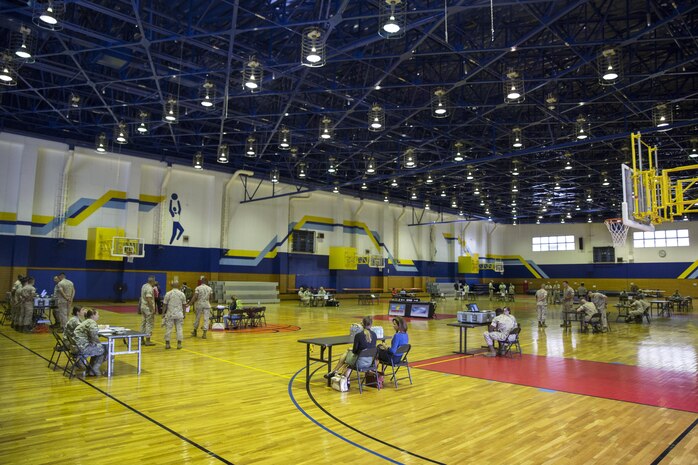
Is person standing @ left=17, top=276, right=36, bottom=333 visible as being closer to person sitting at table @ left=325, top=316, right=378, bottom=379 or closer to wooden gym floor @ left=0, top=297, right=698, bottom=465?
wooden gym floor @ left=0, top=297, right=698, bottom=465

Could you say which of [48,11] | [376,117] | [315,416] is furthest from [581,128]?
[48,11]

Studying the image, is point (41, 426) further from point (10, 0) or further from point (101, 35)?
point (10, 0)

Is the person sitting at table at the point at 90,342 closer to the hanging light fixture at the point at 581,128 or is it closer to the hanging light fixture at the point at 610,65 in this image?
the hanging light fixture at the point at 610,65

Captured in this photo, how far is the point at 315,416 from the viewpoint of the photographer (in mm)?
5500

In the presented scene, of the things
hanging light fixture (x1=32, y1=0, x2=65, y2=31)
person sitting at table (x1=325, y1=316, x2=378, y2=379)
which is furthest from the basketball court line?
hanging light fixture (x1=32, y1=0, x2=65, y2=31)

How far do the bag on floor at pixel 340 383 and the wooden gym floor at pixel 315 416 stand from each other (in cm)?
15

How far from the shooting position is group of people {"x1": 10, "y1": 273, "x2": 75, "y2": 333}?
11.7 meters

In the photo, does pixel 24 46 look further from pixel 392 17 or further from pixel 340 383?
pixel 340 383

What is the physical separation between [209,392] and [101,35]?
1010 centimetres

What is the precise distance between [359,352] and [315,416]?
1.42m

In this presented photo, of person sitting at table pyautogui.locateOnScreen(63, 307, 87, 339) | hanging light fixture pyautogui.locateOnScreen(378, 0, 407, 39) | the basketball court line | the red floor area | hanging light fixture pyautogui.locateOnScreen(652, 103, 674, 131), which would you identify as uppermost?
hanging light fixture pyautogui.locateOnScreen(652, 103, 674, 131)

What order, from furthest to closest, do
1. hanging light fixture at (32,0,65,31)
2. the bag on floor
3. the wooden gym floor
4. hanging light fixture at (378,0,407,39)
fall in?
1. hanging light fixture at (32,0,65,31)
2. hanging light fixture at (378,0,407,39)
3. the bag on floor
4. the wooden gym floor

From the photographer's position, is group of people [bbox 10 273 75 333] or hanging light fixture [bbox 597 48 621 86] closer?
hanging light fixture [bbox 597 48 621 86]

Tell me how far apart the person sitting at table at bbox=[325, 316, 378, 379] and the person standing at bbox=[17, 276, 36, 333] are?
9642 millimetres
